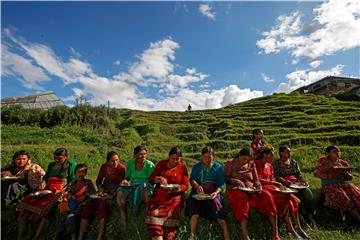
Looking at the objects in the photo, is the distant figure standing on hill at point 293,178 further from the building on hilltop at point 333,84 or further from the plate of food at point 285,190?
the building on hilltop at point 333,84

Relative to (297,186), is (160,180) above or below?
above

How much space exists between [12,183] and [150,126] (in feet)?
48.0

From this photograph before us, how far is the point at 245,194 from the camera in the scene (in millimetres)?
4789

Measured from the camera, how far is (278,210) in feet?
16.4

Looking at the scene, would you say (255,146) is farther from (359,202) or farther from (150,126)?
A: (150,126)

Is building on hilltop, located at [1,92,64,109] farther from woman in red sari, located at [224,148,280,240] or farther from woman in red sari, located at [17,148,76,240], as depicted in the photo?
woman in red sari, located at [224,148,280,240]

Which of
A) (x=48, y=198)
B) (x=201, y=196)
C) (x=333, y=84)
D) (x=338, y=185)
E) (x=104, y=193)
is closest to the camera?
(x=201, y=196)

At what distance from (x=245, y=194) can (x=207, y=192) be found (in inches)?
24.2

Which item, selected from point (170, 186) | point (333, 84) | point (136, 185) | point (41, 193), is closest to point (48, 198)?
point (41, 193)

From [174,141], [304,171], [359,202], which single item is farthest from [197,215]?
[174,141]

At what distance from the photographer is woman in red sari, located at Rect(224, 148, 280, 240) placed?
469cm

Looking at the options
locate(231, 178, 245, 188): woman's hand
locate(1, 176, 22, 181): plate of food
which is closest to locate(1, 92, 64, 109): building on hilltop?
locate(1, 176, 22, 181): plate of food

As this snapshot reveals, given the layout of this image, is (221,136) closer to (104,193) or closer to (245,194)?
(245,194)

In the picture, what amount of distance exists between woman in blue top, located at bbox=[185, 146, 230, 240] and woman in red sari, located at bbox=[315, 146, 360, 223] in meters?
2.20
